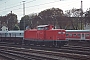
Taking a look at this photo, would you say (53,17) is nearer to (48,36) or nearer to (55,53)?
(48,36)

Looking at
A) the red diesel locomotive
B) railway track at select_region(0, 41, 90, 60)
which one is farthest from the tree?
railway track at select_region(0, 41, 90, 60)

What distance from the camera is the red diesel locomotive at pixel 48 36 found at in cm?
2714

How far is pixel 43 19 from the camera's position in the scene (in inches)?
2574

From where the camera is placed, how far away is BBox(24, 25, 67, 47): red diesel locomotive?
27141 mm

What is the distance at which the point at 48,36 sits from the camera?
28.3m

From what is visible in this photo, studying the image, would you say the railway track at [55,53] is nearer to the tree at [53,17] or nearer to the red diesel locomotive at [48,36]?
the red diesel locomotive at [48,36]

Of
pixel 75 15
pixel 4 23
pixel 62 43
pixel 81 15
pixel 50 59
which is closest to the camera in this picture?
pixel 50 59

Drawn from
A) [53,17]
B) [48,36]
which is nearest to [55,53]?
[48,36]

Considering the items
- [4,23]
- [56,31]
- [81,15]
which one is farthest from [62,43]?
[4,23]

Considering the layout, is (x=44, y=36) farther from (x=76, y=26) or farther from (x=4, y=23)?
(x=4, y=23)

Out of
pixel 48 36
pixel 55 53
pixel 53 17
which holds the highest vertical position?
pixel 53 17

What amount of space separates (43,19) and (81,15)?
12.9 metres

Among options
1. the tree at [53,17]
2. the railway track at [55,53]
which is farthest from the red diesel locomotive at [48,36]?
the tree at [53,17]

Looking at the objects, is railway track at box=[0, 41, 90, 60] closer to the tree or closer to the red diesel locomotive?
the red diesel locomotive
